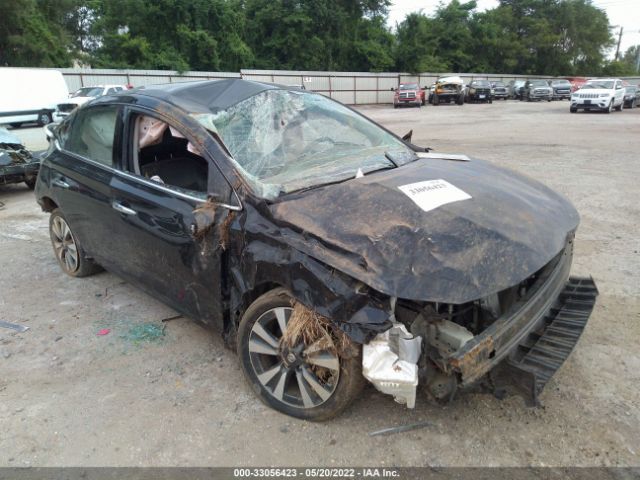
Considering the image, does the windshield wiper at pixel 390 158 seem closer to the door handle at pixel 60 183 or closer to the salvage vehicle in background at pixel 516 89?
the door handle at pixel 60 183

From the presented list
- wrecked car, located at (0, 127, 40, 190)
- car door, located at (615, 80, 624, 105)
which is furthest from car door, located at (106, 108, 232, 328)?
car door, located at (615, 80, 624, 105)

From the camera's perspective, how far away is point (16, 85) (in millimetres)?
14852

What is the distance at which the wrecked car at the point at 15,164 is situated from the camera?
7.87 meters

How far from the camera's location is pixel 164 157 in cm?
397

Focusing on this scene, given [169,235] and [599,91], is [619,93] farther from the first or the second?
[169,235]

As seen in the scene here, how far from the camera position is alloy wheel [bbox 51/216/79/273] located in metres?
4.60

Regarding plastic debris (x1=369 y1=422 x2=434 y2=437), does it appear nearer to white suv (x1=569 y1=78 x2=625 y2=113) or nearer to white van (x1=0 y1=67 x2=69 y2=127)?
white van (x1=0 y1=67 x2=69 y2=127)

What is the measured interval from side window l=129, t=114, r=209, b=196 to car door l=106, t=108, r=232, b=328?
0.02m

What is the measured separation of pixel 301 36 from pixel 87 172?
41.5m

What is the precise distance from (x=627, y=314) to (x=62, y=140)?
16.5 feet

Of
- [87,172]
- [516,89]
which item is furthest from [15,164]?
[516,89]

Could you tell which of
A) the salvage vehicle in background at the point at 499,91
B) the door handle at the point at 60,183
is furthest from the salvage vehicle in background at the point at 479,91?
the door handle at the point at 60,183

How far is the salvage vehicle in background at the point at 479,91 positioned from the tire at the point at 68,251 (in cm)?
3678

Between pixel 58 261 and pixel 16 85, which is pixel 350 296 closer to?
pixel 58 261
